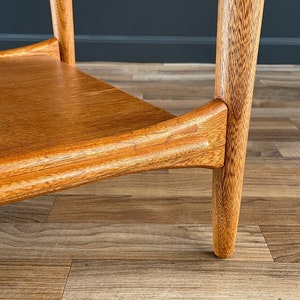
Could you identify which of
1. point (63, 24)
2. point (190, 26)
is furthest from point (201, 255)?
point (190, 26)

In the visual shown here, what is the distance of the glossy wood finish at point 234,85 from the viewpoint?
12.9 inches

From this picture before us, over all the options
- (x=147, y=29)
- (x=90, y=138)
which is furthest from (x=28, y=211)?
(x=147, y=29)

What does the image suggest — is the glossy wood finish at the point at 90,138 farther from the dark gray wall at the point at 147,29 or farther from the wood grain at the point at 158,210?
the dark gray wall at the point at 147,29

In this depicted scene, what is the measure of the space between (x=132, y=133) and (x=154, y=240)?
0.57ft

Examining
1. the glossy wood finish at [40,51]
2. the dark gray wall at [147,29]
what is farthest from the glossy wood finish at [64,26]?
the dark gray wall at [147,29]

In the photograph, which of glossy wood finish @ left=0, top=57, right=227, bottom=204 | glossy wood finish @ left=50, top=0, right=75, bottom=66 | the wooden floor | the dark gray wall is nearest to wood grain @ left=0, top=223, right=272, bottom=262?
the wooden floor

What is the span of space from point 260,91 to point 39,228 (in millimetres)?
762

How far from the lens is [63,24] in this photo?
0.56m

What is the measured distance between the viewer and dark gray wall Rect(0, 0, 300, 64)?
1.33 m

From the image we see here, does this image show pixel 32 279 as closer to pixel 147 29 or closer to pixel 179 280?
pixel 179 280

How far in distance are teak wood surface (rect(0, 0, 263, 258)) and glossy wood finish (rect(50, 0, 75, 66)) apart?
0.49 ft

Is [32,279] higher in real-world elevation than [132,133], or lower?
lower

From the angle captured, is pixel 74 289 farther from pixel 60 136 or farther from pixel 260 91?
pixel 260 91

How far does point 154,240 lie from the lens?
46 centimetres
